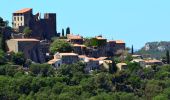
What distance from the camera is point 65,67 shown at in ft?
242

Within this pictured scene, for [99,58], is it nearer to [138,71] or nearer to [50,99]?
[138,71]

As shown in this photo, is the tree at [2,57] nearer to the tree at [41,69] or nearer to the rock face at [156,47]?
the tree at [41,69]

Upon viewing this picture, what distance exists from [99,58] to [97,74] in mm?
6137

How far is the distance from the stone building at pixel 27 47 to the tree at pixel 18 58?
117 cm

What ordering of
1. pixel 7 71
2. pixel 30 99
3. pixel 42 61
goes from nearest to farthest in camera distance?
1. pixel 30 99
2. pixel 7 71
3. pixel 42 61

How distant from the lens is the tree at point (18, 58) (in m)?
72.6

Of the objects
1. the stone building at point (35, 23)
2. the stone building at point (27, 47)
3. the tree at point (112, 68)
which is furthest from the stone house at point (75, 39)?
the stone building at point (27, 47)

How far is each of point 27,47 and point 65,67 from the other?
12.0 feet

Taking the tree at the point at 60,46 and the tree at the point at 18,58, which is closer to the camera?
the tree at the point at 18,58

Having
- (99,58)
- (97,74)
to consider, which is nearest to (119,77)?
(97,74)

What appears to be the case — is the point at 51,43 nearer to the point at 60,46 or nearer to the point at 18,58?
the point at 60,46

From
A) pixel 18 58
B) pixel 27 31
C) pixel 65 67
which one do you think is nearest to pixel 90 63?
pixel 65 67

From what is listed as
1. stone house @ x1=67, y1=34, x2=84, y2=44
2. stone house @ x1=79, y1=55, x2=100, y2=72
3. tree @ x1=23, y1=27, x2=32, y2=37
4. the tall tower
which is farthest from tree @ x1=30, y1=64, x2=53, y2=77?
stone house @ x1=67, y1=34, x2=84, y2=44

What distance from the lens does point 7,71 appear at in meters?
71.3
